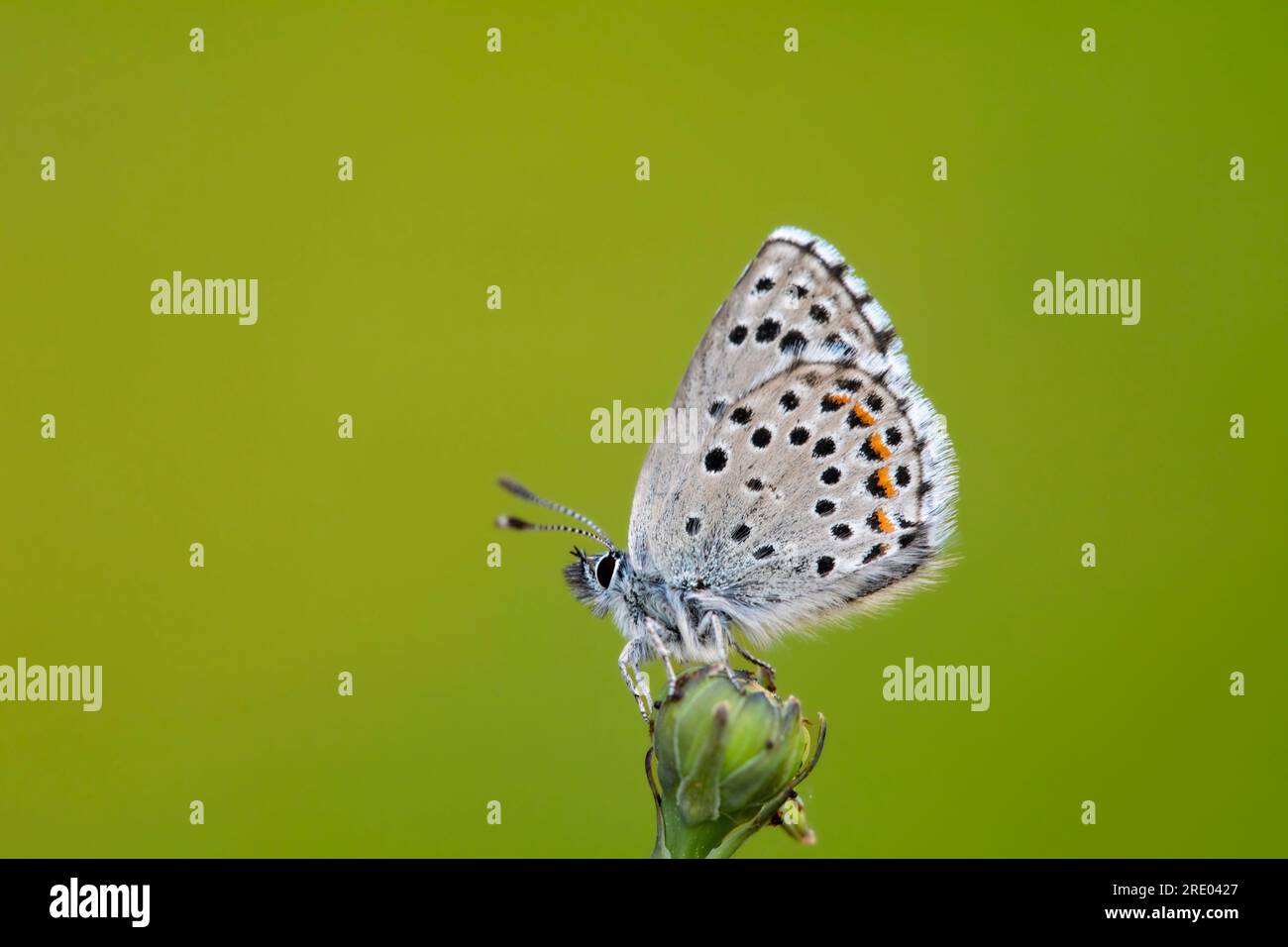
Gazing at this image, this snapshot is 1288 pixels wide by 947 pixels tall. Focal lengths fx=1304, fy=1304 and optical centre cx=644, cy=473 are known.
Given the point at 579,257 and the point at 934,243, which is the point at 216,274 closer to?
the point at 579,257

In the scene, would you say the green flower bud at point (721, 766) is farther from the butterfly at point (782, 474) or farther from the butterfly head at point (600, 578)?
the butterfly head at point (600, 578)

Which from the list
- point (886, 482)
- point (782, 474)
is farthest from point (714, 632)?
point (886, 482)

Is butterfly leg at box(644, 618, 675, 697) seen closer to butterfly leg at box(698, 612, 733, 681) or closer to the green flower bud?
butterfly leg at box(698, 612, 733, 681)

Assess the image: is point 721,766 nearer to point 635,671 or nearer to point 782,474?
point 635,671

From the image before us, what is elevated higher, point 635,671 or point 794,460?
point 794,460

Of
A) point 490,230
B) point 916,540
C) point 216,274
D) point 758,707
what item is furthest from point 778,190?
point 758,707

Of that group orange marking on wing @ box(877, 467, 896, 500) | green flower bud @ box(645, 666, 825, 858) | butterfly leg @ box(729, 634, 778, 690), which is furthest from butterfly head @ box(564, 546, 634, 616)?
green flower bud @ box(645, 666, 825, 858)
